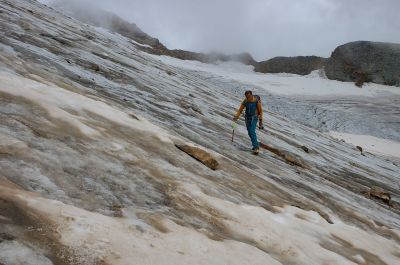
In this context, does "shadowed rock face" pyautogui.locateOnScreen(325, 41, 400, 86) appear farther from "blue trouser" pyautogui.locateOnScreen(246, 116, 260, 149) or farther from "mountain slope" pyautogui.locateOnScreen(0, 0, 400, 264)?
"blue trouser" pyautogui.locateOnScreen(246, 116, 260, 149)

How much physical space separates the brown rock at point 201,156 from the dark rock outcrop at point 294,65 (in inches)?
2080

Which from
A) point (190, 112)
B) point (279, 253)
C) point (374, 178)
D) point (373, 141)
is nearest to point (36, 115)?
point (279, 253)

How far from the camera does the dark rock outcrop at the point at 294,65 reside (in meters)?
62.3

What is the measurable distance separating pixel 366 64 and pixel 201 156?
51.1m

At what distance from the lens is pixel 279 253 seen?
7.39 meters

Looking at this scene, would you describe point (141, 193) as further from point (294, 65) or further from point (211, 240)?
point (294, 65)

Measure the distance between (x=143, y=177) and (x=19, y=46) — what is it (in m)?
10.1

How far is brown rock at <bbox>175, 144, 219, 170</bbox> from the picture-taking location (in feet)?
35.7

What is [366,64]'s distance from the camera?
56938 mm

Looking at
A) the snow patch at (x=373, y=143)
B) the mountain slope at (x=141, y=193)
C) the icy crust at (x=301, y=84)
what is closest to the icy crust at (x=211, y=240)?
the mountain slope at (x=141, y=193)

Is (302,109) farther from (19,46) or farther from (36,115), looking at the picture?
(36,115)

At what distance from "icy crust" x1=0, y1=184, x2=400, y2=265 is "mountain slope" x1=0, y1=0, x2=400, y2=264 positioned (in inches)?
0.9

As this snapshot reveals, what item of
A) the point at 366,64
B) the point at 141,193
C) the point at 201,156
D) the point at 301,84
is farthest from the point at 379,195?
the point at 366,64

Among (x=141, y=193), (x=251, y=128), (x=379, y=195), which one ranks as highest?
(x=251, y=128)
